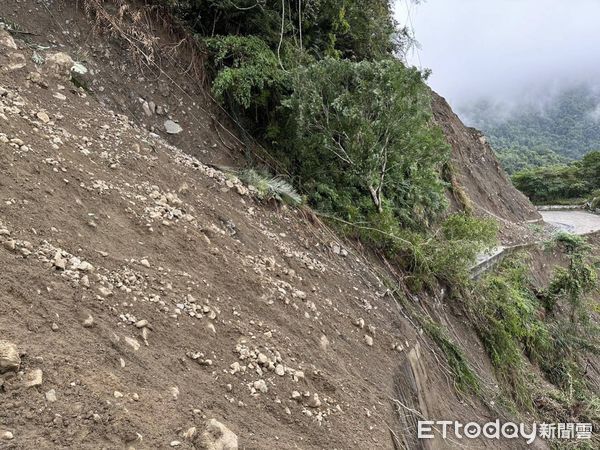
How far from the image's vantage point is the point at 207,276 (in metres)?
3.58

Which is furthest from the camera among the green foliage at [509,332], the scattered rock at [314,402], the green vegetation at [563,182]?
the green vegetation at [563,182]

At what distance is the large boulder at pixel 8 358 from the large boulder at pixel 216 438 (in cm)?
96

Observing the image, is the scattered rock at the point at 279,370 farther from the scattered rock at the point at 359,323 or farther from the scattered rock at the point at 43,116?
the scattered rock at the point at 43,116

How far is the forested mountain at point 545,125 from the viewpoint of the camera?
257 ft

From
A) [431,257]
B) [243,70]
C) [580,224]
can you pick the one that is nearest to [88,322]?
Result: [243,70]

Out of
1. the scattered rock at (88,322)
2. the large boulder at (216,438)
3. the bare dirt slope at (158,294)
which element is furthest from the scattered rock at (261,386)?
the scattered rock at (88,322)

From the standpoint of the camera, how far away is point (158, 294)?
3010 mm

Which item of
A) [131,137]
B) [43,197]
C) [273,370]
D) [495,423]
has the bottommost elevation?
[495,423]

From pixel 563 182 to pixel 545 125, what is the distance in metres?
85.2

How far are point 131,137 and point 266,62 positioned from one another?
7.68 feet

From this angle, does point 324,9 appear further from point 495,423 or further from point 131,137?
point 495,423

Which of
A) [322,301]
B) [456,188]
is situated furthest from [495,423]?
[456,188]

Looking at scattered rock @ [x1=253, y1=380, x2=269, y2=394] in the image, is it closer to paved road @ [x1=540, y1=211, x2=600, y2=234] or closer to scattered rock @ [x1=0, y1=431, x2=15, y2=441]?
scattered rock @ [x1=0, y1=431, x2=15, y2=441]

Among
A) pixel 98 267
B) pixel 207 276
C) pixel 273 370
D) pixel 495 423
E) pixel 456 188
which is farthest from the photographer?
pixel 456 188
